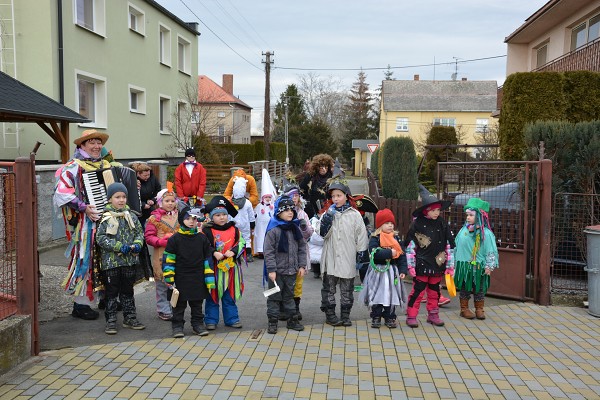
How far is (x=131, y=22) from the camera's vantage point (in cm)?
1897

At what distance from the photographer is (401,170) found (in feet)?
44.9

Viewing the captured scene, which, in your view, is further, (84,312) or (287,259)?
(84,312)

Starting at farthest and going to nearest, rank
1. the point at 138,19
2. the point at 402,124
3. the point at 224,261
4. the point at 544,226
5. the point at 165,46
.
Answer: the point at 402,124 → the point at 165,46 → the point at 138,19 → the point at 544,226 → the point at 224,261

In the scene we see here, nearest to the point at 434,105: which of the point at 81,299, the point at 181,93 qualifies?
the point at 181,93

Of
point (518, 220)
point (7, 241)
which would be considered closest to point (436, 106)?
point (518, 220)

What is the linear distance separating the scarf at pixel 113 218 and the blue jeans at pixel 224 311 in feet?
4.10

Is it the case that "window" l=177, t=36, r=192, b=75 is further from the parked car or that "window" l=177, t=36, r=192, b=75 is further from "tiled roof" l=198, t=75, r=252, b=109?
"tiled roof" l=198, t=75, r=252, b=109

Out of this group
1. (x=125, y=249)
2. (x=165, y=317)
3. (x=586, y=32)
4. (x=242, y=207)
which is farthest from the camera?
(x=586, y=32)

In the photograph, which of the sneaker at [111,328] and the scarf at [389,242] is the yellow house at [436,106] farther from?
Result: the sneaker at [111,328]

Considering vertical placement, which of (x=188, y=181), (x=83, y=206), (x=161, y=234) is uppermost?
(x=188, y=181)

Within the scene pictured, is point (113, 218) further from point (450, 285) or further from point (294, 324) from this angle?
point (450, 285)

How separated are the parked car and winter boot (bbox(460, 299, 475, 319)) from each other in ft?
6.25

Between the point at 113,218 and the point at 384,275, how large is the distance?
3092 mm

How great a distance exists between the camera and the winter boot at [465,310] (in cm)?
658
